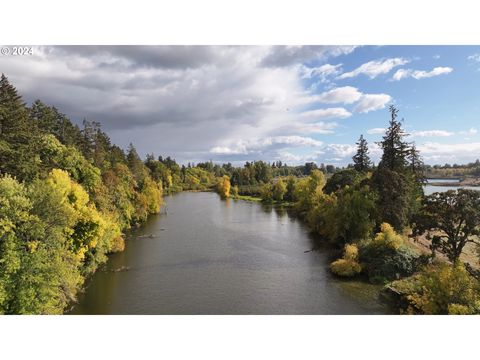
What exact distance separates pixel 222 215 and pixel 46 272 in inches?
1633

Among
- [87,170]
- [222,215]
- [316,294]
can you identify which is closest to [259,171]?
[222,215]

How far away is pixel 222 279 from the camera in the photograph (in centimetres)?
2611

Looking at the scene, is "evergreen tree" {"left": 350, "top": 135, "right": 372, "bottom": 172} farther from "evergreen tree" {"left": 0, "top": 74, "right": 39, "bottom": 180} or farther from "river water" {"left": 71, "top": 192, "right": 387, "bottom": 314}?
"evergreen tree" {"left": 0, "top": 74, "right": 39, "bottom": 180}

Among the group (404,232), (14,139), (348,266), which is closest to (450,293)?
(348,266)

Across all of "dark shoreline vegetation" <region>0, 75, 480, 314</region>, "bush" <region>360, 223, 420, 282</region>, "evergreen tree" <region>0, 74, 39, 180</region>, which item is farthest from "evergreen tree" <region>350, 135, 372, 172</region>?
"evergreen tree" <region>0, 74, 39, 180</region>

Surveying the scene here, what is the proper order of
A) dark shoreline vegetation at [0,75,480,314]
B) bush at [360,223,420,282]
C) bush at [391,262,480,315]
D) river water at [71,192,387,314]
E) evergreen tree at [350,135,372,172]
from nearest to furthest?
bush at [391,262,480,315]
dark shoreline vegetation at [0,75,480,314]
river water at [71,192,387,314]
bush at [360,223,420,282]
evergreen tree at [350,135,372,172]

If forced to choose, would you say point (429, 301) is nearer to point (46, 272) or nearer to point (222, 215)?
point (46, 272)

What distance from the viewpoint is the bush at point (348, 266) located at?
2788 centimetres

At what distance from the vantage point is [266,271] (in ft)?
92.2

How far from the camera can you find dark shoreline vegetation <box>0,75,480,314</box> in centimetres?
1728

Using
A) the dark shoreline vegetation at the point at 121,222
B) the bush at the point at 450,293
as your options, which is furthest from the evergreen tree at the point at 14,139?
the bush at the point at 450,293

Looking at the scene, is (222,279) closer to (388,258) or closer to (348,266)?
(348,266)

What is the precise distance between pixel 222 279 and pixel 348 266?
10.1m

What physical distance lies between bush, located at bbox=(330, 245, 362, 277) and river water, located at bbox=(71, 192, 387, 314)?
792 mm
